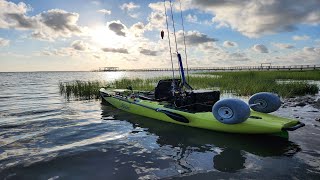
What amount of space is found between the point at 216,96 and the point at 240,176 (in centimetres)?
498

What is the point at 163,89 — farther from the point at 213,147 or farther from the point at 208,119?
the point at 213,147

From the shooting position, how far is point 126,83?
992 inches

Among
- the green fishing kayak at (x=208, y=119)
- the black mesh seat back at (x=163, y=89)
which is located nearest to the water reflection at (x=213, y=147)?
the green fishing kayak at (x=208, y=119)

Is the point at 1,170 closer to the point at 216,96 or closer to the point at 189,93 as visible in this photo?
the point at 189,93

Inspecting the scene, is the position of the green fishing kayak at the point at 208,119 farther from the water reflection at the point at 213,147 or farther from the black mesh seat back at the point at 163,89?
the black mesh seat back at the point at 163,89

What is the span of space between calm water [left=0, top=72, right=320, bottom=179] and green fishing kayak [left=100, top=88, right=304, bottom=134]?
1.01 ft

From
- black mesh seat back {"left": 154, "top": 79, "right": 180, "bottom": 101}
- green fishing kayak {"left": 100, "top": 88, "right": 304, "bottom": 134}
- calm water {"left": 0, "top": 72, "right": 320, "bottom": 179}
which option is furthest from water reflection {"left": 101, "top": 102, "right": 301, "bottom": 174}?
black mesh seat back {"left": 154, "top": 79, "right": 180, "bottom": 101}

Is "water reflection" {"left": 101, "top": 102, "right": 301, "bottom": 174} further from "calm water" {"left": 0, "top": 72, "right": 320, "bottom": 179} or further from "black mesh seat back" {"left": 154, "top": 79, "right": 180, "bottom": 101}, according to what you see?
"black mesh seat back" {"left": 154, "top": 79, "right": 180, "bottom": 101}

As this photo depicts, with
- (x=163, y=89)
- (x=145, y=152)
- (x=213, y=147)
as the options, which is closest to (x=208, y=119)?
(x=213, y=147)

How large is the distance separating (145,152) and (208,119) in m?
2.70

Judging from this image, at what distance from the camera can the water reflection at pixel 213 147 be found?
260 inches

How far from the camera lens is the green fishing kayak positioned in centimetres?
790

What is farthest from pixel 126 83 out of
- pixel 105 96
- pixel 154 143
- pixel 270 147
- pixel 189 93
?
pixel 270 147

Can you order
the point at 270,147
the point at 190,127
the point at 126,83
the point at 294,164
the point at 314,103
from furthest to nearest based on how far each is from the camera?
the point at 126,83, the point at 314,103, the point at 190,127, the point at 270,147, the point at 294,164
